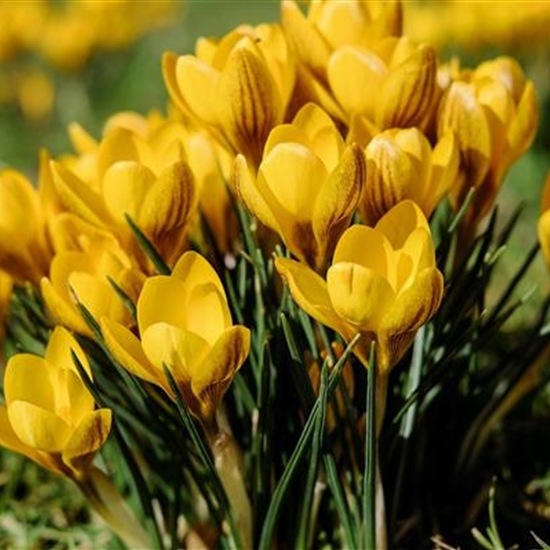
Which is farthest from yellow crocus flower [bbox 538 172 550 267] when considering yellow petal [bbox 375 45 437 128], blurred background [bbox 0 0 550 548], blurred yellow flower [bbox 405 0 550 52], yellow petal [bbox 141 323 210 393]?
blurred yellow flower [bbox 405 0 550 52]

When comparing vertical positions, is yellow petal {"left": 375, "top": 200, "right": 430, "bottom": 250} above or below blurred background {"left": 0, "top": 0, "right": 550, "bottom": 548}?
above

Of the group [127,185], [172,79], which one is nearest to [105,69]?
[172,79]

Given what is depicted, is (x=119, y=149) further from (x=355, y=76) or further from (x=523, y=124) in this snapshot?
(x=523, y=124)

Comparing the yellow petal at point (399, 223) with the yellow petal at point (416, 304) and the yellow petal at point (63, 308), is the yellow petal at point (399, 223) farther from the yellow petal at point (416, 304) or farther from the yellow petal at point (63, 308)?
the yellow petal at point (63, 308)

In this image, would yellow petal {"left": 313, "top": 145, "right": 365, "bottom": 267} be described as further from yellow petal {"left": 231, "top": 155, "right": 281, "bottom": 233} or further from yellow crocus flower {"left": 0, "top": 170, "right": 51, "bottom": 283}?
yellow crocus flower {"left": 0, "top": 170, "right": 51, "bottom": 283}

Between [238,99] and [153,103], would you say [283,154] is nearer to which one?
[238,99]

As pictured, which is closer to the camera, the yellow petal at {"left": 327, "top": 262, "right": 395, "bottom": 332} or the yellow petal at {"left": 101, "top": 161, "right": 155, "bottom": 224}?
the yellow petal at {"left": 327, "top": 262, "right": 395, "bottom": 332}

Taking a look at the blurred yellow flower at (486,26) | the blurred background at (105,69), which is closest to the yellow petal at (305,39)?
the blurred background at (105,69)
